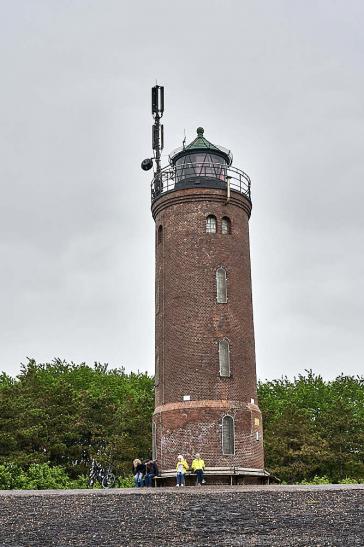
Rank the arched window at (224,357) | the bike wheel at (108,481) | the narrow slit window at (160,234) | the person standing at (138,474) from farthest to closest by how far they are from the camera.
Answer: the bike wheel at (108,481)
the narrow slit window at (160,234)
the arched window at (224,357)
the person standing at (138,474)

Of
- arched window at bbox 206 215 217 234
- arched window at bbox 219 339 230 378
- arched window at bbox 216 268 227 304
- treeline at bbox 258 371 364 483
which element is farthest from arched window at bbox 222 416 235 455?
treeline at bbox 258 371 364 483

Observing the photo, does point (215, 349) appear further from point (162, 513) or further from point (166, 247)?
point (162, 513)

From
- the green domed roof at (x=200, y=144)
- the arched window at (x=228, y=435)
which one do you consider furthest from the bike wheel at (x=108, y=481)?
the green domed roof at (x=200, y=144)

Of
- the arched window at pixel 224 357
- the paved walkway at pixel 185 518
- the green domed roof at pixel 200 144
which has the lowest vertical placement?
the paved walkway at pixel 185 518

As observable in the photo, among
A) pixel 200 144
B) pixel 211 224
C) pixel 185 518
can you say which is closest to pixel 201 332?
pixel 211 224

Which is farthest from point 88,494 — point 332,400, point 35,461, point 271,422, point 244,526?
point 332,400

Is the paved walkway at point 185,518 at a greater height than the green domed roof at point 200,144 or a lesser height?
lesser

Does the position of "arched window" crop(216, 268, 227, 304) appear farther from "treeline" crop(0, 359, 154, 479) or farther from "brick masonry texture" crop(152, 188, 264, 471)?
"treeline" crop(0, 359, 154, 479)

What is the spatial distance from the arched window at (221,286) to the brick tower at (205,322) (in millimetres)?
46

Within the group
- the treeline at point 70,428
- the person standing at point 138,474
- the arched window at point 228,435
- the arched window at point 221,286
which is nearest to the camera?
the person standing at point 138,474

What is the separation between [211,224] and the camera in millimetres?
36281

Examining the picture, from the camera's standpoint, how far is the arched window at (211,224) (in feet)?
118

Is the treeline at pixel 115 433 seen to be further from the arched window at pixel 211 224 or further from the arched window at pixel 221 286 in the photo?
the arched window at pixel 211 224

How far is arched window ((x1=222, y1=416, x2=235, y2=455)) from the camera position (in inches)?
1312
